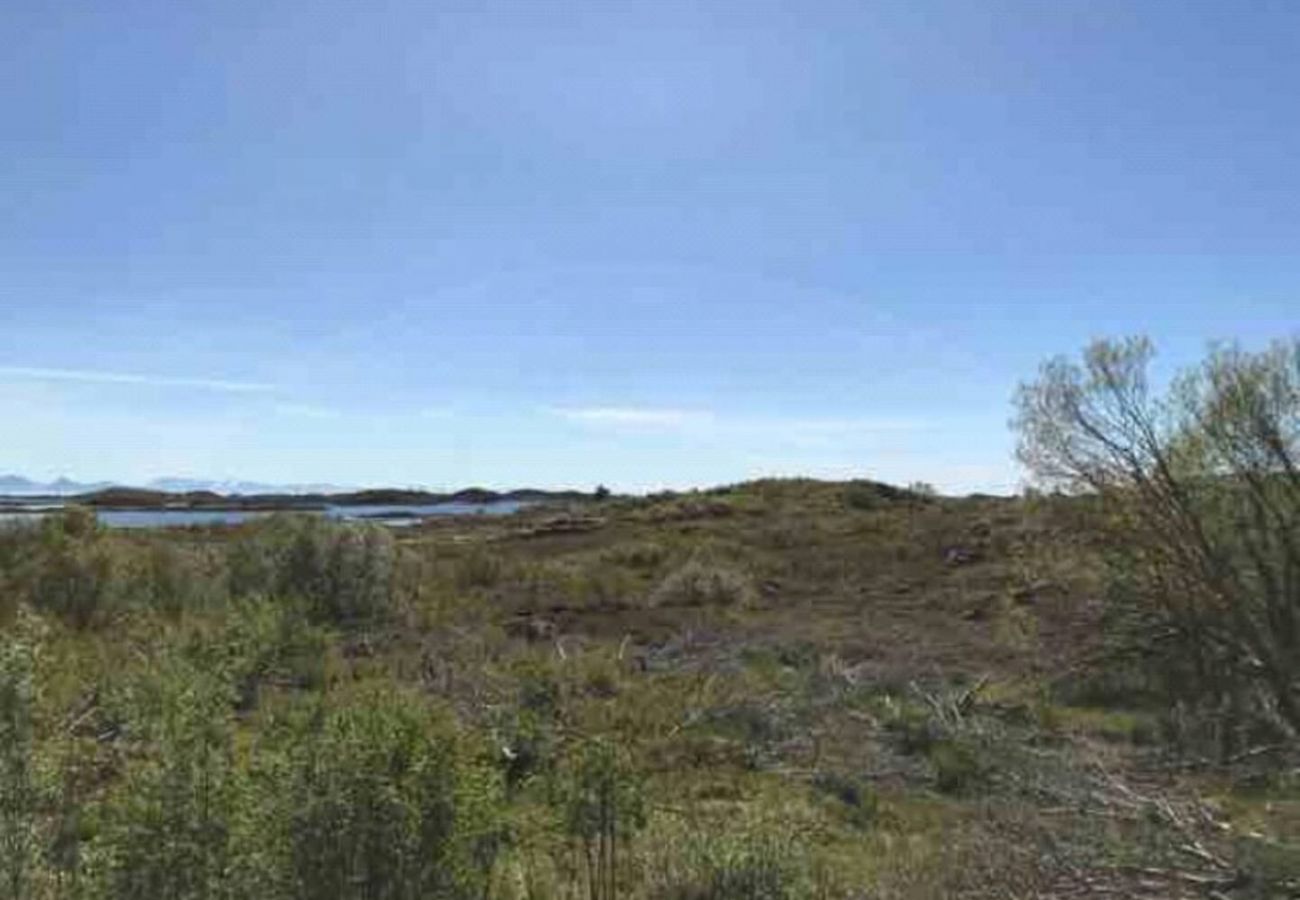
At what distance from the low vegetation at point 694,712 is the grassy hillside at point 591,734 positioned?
0.03 metres

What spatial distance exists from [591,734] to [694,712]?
2028 millimetres

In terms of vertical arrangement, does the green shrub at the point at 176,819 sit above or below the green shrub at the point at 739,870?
above

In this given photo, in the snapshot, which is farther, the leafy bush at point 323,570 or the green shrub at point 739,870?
the leafy bush at point 323,570

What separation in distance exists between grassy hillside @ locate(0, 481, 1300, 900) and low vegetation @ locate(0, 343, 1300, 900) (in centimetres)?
3

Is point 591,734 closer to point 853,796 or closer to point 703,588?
point 853,796

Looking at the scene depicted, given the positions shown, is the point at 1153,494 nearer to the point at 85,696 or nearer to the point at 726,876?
the point at 726,876

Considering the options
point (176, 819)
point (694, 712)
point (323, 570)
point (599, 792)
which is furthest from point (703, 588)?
point (176, 819)

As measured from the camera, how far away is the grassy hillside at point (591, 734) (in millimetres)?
4082

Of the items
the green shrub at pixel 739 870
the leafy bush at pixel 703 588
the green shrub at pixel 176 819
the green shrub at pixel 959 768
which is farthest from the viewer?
the leafy bush at pixel 703 588

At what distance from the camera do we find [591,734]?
9.60m

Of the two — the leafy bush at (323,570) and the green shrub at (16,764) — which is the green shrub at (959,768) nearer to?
the green shrub at (16,764)

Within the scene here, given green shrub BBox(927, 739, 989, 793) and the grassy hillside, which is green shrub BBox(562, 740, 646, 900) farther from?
green shrub BBox(927, 739, 989, 793)

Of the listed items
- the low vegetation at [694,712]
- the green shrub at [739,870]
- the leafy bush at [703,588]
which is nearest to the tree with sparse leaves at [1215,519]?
the low vegetation at [694,712]

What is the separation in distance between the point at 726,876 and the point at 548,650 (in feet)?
34.6
